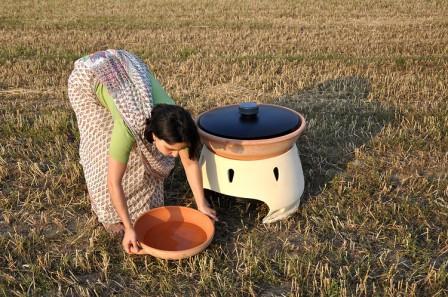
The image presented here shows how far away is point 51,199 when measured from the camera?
3.84m

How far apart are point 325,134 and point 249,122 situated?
166 centimetres

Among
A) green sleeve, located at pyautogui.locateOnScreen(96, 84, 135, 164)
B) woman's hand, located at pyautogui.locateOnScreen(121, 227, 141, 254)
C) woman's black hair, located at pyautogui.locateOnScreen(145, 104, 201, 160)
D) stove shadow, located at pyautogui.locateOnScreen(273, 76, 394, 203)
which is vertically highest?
woman's black hair, located at pyautogui.locateOnScreen(145, 104, 201, 160)

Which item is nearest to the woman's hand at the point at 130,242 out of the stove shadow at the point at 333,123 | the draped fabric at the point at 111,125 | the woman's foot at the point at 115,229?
the woman's foot at the point at 115,229

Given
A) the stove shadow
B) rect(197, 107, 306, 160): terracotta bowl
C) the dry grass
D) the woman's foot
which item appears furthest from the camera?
the stove shadow

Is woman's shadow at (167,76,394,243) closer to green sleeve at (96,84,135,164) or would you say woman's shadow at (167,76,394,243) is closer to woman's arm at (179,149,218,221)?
woman's arm at (179,149,218,221)

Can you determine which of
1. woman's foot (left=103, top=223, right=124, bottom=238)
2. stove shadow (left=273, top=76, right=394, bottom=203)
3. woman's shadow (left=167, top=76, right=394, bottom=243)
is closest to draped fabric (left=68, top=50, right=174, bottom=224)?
woman's foot (left=103, top=223, right=124, bottom=238)

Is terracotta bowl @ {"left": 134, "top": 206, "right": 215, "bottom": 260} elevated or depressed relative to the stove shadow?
elevated

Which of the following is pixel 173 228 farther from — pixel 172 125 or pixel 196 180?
pixel 172 125

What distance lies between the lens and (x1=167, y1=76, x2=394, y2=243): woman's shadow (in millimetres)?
3711

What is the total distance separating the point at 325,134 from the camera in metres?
4.90

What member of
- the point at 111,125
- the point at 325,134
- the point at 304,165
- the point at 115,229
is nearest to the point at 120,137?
the point at 111,125

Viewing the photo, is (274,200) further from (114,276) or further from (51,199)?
(51,199)

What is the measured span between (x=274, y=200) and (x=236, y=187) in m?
0.27

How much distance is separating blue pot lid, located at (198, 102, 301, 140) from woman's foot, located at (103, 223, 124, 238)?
872 millimetres
